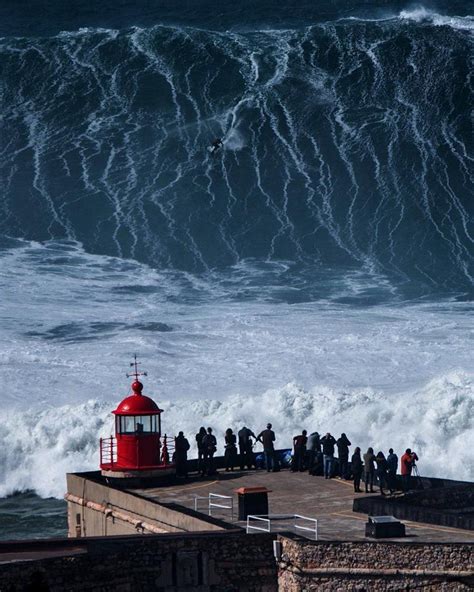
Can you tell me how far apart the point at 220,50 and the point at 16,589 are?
233ft

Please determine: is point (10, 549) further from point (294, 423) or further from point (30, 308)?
point (30, 308)

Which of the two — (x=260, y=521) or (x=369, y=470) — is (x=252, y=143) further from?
(x=260, y=521)

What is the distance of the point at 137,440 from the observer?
37781 mm

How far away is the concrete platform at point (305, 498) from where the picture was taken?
1247 inches

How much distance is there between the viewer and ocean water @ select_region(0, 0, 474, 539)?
5531cm

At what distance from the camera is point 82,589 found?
29.7 metres

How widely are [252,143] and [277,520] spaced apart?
5742 centimetres

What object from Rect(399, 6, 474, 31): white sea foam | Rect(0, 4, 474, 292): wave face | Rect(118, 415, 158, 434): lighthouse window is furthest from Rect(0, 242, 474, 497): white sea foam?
Rect(399, 6, 474, 31): white sea foam

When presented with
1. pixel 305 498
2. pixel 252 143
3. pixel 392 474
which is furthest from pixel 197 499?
pixel 252 143

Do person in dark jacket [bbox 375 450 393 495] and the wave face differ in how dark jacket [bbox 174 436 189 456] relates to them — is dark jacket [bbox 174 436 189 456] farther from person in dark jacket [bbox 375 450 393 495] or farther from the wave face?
the wave face

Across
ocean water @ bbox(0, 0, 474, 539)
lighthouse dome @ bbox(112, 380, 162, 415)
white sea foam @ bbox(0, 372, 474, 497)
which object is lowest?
lighthouse dome @ bbox(112, 380, 162, 415)

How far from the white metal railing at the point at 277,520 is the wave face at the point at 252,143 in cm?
4259

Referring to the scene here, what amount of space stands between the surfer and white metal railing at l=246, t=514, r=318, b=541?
56.8 metres

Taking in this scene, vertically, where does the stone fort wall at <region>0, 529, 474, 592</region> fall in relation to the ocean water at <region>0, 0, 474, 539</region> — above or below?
below
